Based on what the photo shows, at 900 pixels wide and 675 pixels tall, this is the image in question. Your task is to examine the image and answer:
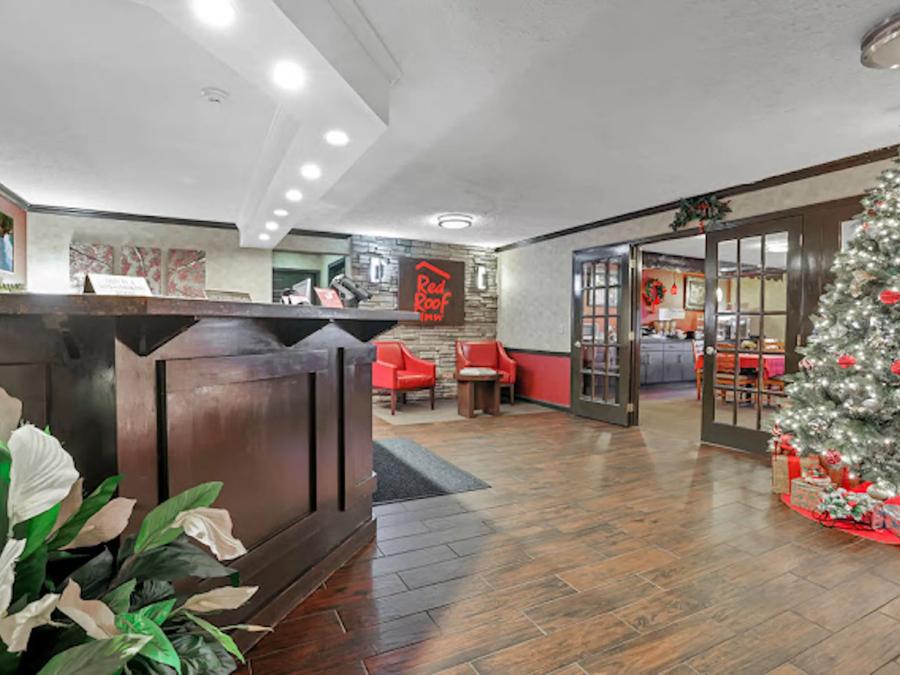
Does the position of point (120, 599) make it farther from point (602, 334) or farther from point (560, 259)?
point (560, 259)

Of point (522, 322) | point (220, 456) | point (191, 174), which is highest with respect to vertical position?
point (191, 174)

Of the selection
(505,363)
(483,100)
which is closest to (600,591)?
(483,100)

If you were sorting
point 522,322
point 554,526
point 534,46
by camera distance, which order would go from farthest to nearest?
point 522,322 < point 554,526 < point 534,46

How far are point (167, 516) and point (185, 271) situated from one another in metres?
5.74

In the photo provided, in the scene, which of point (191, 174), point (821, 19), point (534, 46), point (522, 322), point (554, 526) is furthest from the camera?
point (522, 322)

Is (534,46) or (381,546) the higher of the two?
(534,46)

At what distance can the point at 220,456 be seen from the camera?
1.54m

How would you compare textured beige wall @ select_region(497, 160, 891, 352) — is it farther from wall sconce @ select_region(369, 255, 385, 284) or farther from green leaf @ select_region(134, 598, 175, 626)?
green leaf @ select_region(134, 598, 175, 626)

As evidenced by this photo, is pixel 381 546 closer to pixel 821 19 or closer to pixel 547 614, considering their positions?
pixel 547 614

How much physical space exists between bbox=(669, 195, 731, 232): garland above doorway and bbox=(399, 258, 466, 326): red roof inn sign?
334 centimetres

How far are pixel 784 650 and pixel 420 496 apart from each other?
6.62 ft

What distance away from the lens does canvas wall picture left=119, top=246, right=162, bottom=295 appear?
5395mm

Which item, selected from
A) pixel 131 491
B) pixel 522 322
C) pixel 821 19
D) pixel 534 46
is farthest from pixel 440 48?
pixel 522 322

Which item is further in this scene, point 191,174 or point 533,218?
point 533,218
